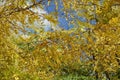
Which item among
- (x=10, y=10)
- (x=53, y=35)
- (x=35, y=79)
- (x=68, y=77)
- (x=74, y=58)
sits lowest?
(x=68, y=77)

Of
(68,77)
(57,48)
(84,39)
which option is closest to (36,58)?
(57,48)

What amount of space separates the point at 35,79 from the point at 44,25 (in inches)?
41.1

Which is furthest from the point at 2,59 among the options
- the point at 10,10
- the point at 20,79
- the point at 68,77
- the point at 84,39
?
the point at 68,77

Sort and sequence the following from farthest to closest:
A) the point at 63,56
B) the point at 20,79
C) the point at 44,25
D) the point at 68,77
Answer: the point at 68,77, the point at 20,79, the point at 63,56, the point at 44,25

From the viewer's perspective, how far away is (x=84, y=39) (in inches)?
144

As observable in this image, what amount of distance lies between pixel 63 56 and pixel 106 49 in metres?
0.45

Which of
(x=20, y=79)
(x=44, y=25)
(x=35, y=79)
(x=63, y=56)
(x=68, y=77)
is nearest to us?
(x=44, y=25)

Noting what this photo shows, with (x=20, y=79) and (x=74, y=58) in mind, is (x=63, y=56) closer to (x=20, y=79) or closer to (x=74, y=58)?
(x=74, y=58)

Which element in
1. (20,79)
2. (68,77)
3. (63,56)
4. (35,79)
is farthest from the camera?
(68,77)

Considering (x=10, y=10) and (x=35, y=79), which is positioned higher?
(x=10, y=10)

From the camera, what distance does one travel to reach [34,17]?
11.5 ft

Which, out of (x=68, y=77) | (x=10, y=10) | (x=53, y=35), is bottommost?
(x=68, y=77)

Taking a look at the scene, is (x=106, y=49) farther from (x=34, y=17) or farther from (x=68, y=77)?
(x=68, y=77)

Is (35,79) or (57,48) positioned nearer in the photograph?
(57,48)
